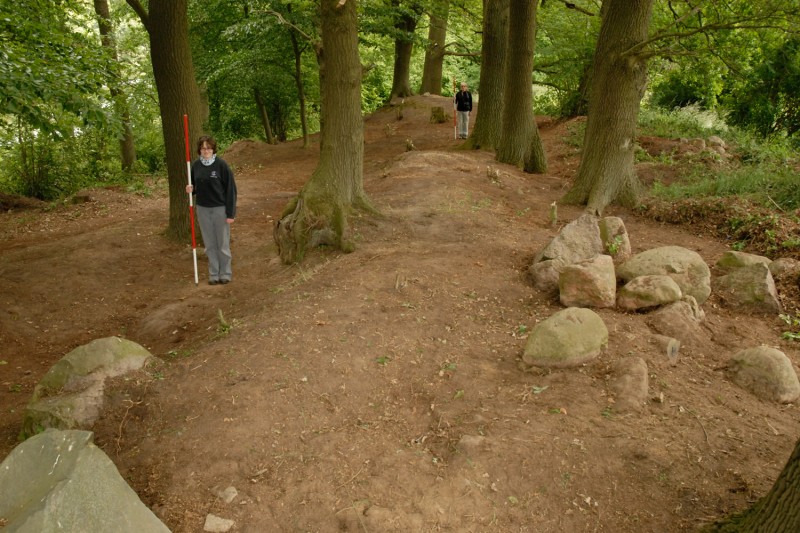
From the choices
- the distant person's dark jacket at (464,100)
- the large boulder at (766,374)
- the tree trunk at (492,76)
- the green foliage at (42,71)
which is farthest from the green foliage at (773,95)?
the green foliage at (42,71)

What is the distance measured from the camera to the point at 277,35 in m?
16.2

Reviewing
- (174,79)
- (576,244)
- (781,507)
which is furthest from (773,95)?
(781,507)

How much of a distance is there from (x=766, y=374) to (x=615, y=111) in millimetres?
5999

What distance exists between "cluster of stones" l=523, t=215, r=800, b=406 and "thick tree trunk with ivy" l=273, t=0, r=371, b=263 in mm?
2846

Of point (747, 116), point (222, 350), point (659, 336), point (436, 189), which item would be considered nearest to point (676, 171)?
point (436, 189)

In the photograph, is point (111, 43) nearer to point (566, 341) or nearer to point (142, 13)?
point (142, 13)

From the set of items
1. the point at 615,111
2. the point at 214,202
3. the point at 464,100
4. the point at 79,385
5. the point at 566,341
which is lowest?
the point at 79,385

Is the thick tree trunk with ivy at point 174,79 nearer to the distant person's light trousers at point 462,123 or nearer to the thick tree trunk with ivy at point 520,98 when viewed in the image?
the thick tree trunk with ivy at point 520,98

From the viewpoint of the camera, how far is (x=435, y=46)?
2128 cm

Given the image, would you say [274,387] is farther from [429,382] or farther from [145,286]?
[145,286]

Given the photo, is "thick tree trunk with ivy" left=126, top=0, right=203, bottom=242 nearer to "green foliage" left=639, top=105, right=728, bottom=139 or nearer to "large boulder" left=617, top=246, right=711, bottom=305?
"large boulder" left=617, top=246, right=711, bottom=305

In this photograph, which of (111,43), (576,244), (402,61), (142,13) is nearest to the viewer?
(576,244)

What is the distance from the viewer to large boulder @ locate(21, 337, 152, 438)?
435 cm

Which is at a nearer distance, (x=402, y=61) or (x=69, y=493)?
(x=69, y=493)
